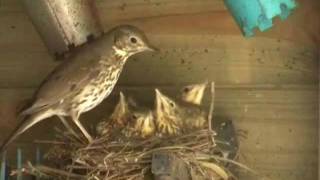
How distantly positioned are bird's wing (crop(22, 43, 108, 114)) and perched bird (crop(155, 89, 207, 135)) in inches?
6.4

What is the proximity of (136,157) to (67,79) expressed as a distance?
255 millimetres

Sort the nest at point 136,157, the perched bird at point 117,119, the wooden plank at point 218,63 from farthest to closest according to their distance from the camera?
1. the wooden plank at point 218,63
2. the perched bird at point 117,119
3. the nest at point 136,157

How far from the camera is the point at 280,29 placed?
2.17 metres

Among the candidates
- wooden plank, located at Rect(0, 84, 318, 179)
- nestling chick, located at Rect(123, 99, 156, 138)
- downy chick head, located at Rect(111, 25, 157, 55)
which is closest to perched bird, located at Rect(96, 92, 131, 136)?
nestling chick, located at Rect(123, 99, 156, 138)

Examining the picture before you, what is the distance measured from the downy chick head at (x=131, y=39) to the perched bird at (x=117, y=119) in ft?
0.38

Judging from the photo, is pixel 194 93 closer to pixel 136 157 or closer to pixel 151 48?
pixel 151 48

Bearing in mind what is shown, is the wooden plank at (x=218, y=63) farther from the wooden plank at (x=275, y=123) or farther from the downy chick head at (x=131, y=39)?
the downy chick head at (x=131, y=39)

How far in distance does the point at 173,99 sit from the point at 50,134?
0.35m

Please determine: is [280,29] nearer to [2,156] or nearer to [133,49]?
[133,49]

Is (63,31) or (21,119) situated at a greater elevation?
(63,31)

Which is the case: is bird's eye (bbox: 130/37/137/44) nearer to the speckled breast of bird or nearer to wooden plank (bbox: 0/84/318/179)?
the speckled breast of bird

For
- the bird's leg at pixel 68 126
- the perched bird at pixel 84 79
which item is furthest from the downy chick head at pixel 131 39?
the bird's leg at pixel 68 126

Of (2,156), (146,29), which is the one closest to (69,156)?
(2,156)

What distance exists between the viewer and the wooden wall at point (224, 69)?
2145mm
